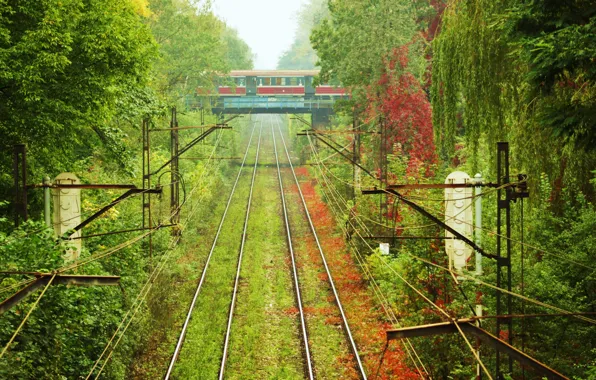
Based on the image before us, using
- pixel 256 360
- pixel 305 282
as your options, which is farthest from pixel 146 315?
pixel 305 282

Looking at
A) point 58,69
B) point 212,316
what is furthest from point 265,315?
point 58,69

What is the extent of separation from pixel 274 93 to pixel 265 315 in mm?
34687

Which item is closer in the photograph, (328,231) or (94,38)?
(94,38)

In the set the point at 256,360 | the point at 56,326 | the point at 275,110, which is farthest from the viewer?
the point at 275,110

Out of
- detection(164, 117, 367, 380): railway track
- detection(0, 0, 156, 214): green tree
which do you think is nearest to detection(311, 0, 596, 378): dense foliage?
detection(164, 117, 367, 380): railway track

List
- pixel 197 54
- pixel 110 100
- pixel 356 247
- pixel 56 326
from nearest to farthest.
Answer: pixel 56 326 < pixel 110 100 < pixel 356 247 < pixel 197 54

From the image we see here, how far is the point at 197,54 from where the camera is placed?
3822 cm

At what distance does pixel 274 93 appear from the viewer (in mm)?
50656

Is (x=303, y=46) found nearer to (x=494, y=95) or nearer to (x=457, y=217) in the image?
(x=494, y=95)

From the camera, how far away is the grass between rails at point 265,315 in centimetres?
1412

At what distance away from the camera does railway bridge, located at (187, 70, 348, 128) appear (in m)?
49.8

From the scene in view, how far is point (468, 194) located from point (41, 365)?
772 centimetres

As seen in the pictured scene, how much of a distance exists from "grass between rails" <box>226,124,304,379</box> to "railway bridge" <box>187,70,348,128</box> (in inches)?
818

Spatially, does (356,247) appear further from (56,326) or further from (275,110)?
(275,110)
